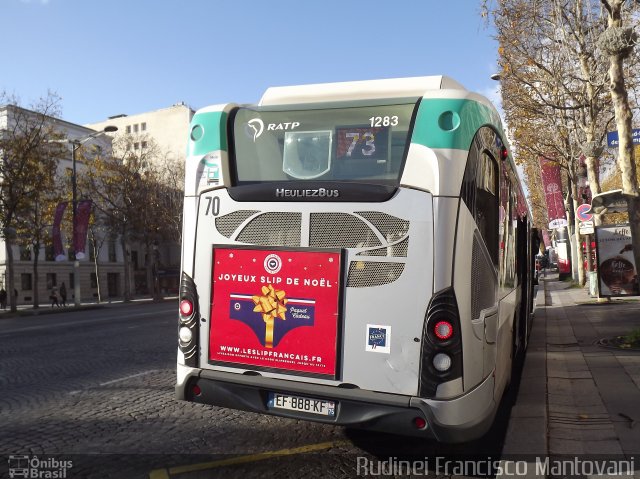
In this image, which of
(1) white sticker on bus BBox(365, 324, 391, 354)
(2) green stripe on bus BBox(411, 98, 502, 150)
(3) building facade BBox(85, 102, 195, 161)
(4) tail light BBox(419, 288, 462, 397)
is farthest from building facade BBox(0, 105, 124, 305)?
(4) tail light BBox(419, 288, 462, 397)

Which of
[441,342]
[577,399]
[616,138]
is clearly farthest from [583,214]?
[441,342]

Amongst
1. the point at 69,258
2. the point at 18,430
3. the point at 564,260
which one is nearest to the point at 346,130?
the point at 18,430

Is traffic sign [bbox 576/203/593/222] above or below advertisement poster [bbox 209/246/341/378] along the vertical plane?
above

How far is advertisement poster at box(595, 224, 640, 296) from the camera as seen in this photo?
50.0ft

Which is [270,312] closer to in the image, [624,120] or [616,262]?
Result: [624,120]

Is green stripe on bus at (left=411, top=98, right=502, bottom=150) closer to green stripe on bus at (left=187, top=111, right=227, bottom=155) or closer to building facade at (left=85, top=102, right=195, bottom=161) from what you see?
green stripe on bus at (left=187, top=111, right=227, bottom=155)

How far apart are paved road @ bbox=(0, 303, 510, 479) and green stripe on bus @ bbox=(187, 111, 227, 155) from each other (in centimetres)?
251

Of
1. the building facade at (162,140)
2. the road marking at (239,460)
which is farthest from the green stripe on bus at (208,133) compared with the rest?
the building facade at (162,140)

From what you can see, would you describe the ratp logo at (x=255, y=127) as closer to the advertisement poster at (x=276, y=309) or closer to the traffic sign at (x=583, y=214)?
the advertisement poster at (x=276, y=309)

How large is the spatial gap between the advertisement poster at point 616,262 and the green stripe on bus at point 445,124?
1353 centimetres

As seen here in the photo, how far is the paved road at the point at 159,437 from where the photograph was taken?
4117 mm

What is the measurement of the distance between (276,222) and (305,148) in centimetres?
68

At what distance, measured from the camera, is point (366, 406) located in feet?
12.4

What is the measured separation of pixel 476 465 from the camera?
4273 mm
